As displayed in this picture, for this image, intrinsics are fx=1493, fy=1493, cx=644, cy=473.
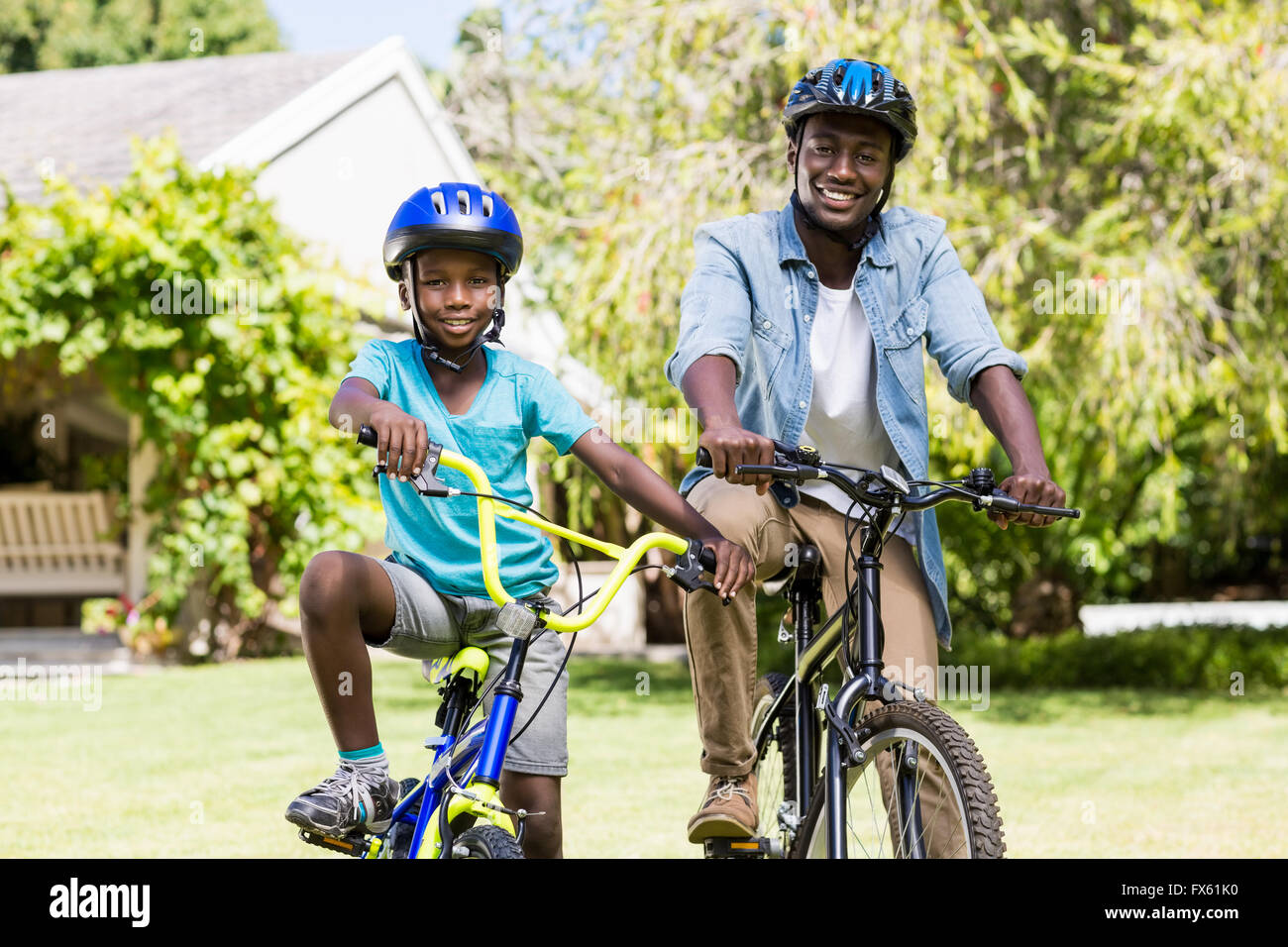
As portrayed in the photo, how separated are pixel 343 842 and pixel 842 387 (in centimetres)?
156

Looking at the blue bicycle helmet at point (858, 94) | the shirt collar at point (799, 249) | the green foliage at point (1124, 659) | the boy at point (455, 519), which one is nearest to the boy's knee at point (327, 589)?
the boy at point (455, 519)

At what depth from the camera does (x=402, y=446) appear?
276 centimetres

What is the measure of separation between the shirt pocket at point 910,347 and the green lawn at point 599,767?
2503 mm

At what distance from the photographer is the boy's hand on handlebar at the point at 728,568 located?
3047 millimetres

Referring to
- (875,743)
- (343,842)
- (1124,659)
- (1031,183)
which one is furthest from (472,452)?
(1124,659)

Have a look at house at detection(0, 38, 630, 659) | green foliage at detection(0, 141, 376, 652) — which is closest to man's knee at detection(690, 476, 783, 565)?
house at detection(0, 38, 630, 659)

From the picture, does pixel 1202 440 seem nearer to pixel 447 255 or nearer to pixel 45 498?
pixel 45 498

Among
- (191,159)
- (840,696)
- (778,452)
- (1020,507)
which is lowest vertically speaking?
(840,696)

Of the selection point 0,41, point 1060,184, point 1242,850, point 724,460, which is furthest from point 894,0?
point 0,41

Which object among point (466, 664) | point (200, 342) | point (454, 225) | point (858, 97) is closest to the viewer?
point (466, 664)

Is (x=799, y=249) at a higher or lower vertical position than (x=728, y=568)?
higher

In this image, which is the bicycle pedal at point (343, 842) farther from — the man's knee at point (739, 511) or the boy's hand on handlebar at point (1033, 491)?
the boy's hand on handlebar at point (1033, 491)

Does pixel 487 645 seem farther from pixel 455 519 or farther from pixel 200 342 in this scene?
pixel 200 342

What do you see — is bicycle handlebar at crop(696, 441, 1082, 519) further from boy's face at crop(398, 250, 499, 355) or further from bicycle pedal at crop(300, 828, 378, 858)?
bicycle pedal at crop(300, 828, 378, 858)
